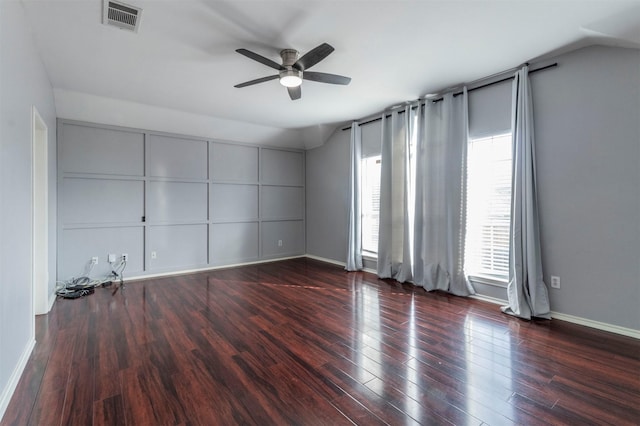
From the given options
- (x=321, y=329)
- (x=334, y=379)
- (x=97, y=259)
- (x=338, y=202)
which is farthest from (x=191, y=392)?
(x=338, y=202)

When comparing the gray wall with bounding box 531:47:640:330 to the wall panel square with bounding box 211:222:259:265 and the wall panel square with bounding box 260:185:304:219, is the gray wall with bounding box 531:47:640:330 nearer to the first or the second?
the wall panel square with bounding box 260:185:304:219

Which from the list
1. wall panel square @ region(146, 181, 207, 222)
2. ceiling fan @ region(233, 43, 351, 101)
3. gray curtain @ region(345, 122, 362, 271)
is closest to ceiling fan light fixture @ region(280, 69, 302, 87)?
ceiling fan @ region(233, 43, 351, 101)

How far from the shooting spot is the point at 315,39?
259 centimetres

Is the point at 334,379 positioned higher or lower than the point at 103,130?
lower

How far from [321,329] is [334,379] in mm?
805

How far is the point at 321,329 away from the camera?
2768mm

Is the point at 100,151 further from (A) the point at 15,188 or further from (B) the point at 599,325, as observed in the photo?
(B) the point at 599,325

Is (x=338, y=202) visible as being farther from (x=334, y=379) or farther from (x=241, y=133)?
(x=334, y=379)

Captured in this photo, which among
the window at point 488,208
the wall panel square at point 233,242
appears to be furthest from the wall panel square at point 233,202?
the window at point 488,208

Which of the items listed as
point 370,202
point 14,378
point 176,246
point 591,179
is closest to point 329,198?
point 370,202

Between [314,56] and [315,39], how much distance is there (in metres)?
0.23

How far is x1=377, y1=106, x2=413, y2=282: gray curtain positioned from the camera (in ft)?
14.2

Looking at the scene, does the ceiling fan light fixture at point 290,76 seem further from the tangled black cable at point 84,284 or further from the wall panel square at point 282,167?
the tangled black cable at point 84,284

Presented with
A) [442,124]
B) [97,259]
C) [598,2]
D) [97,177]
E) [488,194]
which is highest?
[598,2]
